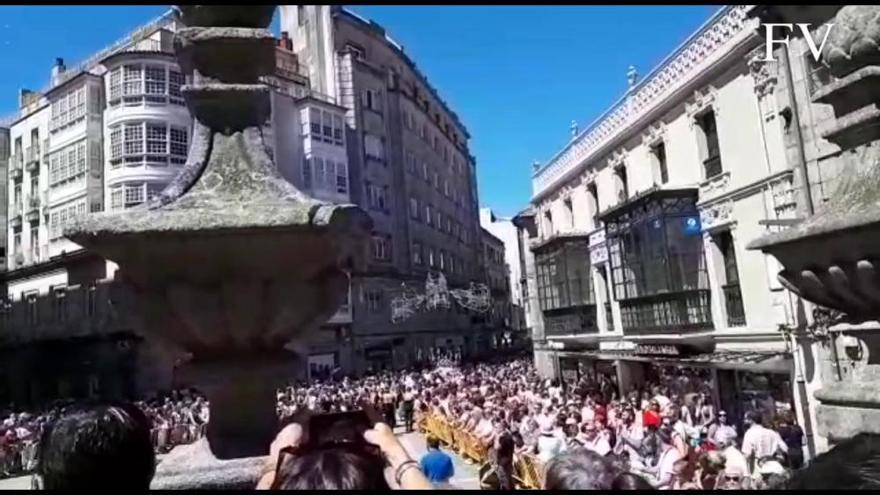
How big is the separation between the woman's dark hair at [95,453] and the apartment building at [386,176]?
32285 mm

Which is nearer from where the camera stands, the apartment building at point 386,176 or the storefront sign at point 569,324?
the storefront sign at point 569,324

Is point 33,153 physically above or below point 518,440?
above

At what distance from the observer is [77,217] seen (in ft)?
9.82

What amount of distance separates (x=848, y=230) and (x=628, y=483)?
1296 mm

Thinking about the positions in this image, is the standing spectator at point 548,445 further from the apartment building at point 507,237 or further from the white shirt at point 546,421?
the apartment building at point 507,237

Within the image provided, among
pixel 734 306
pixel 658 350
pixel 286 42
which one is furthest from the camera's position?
pixel 286 42

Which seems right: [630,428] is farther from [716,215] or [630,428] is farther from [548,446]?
[716,215]

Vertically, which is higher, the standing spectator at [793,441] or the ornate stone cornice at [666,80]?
the ornate stone cornice at [666,80]

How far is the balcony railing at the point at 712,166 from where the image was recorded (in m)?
17.4

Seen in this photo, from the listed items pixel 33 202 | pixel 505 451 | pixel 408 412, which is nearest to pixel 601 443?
pixel 505 451

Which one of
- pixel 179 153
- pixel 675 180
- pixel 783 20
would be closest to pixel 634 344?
pixel 675 180

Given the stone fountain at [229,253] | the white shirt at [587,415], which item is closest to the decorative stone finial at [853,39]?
the stone fountain at [229,253]

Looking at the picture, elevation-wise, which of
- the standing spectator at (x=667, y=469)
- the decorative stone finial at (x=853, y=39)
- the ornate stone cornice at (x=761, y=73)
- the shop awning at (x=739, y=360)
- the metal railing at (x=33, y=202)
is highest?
the metal railing at (x=33, y=202)

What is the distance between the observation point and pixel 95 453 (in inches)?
74.2
